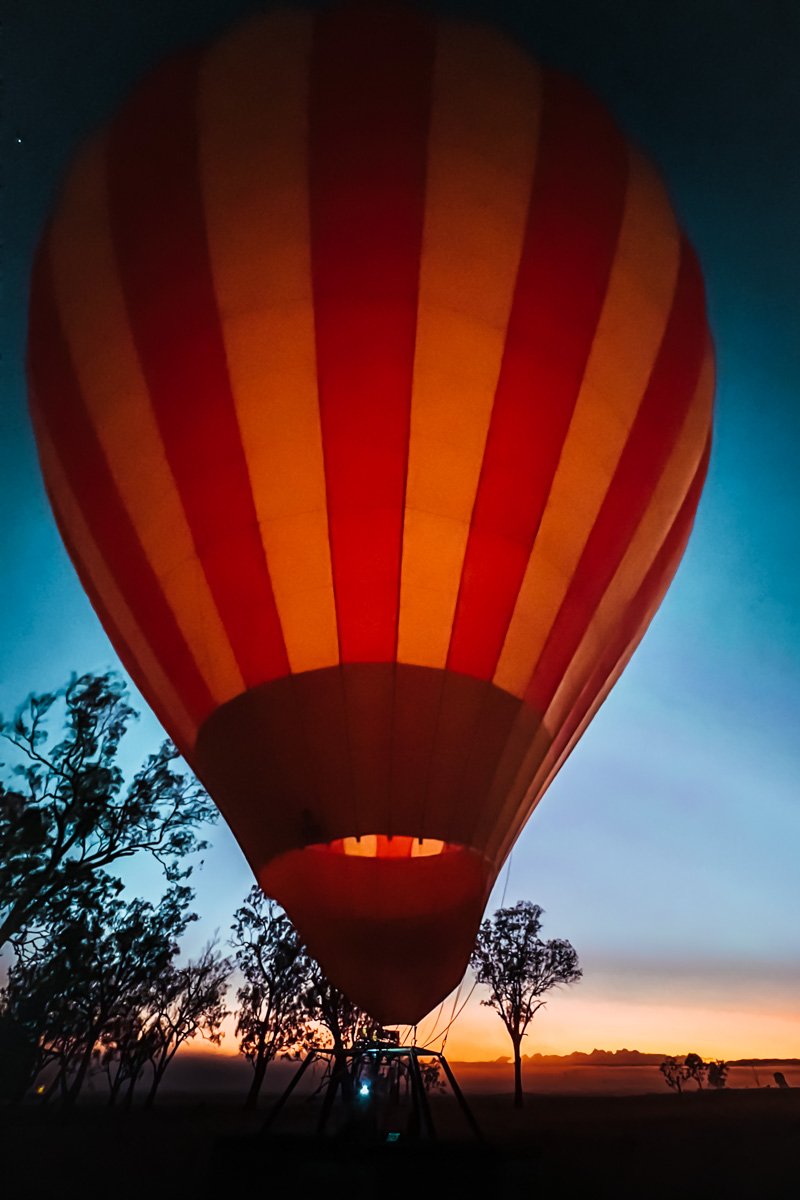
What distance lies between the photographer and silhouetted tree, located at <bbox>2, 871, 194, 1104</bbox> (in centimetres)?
1409

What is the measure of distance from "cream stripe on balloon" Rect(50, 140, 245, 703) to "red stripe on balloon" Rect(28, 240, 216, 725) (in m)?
0.08

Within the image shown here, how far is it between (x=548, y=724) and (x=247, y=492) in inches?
96.6

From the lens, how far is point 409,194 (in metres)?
4.76

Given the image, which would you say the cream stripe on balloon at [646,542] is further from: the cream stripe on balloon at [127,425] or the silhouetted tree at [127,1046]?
the silhouetted tree at [127,1046]

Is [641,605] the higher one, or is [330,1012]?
[330,1012]

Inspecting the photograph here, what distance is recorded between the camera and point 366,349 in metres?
4.70

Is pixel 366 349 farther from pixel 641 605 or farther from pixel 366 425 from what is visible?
pixel 641 605

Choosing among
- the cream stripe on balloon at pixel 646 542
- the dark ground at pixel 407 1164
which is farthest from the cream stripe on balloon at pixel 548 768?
the dark ground at pixel 407 1164

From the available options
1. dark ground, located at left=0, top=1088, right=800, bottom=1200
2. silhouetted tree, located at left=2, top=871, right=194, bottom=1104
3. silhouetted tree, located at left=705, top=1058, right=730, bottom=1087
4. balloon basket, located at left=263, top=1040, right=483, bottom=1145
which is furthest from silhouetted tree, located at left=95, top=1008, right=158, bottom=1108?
silhouetted tree, located at left=705, top=1058, right=730, bottom=1087

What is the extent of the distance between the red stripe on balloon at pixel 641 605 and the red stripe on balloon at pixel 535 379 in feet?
4.07

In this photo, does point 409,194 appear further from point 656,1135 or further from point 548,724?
point 656,1135

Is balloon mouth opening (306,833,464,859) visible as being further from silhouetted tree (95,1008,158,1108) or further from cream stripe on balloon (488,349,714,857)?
silhouetted tree (95,1008,158,1108)

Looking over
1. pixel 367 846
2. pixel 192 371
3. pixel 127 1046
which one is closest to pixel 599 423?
pixel 192 371

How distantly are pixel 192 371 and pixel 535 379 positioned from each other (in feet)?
6.86
